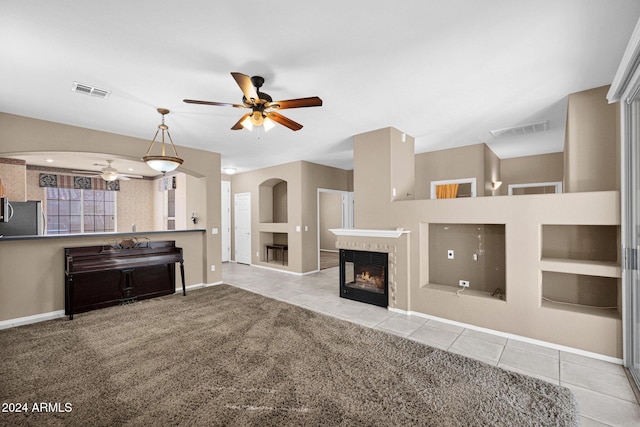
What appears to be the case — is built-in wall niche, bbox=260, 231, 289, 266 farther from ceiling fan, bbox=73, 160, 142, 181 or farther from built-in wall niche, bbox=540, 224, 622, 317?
built-in wall niche, bbox=540, 224, 622, 317

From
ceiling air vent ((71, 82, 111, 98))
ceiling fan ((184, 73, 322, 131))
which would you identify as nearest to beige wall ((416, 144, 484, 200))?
ceiling fan ((184, 73, 322, 131))

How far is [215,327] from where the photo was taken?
3328 millimetres

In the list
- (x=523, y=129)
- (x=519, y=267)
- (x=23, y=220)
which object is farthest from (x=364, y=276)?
(x=23, y=220)

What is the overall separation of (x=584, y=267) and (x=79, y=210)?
1106 cm

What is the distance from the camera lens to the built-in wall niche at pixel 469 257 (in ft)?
12.0

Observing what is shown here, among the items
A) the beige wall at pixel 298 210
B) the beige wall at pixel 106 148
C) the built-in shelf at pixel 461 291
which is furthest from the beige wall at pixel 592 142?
Result: the beige wall at pixel 106 148

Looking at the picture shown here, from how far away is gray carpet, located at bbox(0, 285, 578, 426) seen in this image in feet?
6.07

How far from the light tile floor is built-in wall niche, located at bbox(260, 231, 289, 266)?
2.45 m

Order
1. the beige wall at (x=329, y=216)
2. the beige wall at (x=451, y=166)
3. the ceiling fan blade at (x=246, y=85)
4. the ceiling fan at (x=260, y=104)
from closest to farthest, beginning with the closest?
1. the ceiling fan blade at (x=246, y=85)
2. the ceiling fan at (x=260, y=104)
3. the beige wall at (x=451, y=166)
4. the beige wall at (x=329, y=216)

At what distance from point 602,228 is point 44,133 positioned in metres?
6.98

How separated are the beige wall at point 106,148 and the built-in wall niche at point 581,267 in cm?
527

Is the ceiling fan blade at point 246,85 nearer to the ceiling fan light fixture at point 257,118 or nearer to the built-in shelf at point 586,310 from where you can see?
the ceiling fan light fixture at point 257,118

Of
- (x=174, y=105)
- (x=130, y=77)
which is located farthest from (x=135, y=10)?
(x=174, y=105)

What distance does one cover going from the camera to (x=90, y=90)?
2.82m
